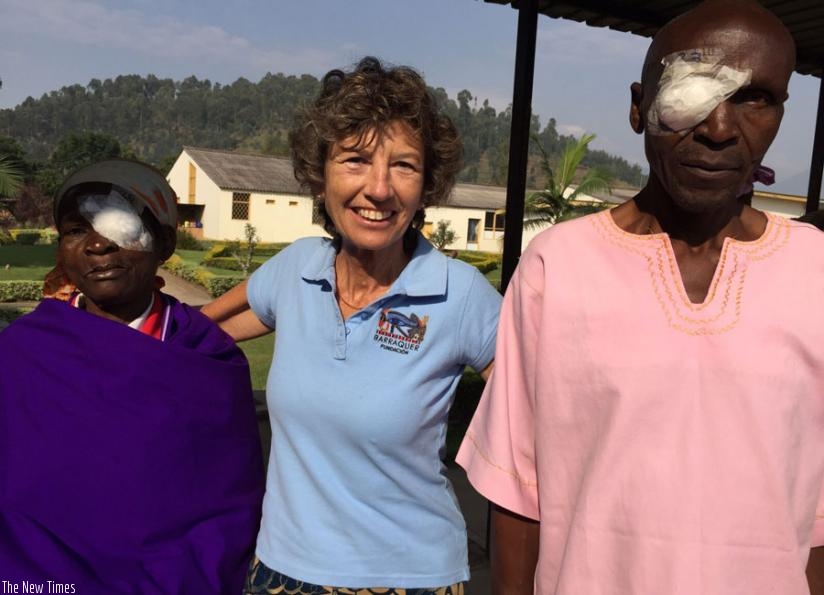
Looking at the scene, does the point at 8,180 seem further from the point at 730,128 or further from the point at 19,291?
the point at 730,128

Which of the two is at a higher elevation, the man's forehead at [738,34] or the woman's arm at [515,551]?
the man's forehead at [738,34]

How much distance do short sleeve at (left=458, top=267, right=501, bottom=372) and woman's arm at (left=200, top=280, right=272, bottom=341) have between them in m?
0.69

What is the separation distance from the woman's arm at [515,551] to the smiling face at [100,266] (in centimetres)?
109

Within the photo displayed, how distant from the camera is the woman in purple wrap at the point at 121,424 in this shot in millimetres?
→ 1514

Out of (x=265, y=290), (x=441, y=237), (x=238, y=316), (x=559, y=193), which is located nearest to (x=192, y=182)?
(x=441, y=237)

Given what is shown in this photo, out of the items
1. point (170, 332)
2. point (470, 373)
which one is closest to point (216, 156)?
point (470, 373)

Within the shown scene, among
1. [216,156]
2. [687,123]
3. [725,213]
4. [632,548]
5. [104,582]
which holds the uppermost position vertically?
[216,156]

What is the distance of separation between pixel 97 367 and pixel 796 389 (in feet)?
4.90

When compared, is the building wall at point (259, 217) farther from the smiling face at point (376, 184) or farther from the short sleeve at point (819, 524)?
the short sleeve at point (819, 524)

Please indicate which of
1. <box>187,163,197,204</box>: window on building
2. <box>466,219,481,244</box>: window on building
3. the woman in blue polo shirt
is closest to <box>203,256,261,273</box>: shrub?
<box>187,163,197,204</box>: window on building

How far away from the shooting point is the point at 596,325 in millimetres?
1122

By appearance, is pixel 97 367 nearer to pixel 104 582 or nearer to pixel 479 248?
pixel 104 582

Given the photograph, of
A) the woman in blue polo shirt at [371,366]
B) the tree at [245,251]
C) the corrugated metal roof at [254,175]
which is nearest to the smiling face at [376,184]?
the woman in blue polo shirt at [371,366]

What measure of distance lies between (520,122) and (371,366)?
185 centimetres
